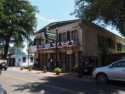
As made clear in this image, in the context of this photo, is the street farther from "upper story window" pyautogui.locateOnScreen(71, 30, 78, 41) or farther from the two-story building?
"upper story window" pyautogui.locateOnScreen(71, 30, 78, 41)

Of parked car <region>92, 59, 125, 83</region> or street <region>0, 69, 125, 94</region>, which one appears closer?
street <region>0, 69, 125, 94</region>

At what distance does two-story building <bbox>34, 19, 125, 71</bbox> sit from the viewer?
32.5 meters

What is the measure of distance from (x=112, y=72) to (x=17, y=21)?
3844 cm

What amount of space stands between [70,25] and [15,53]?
30.3 metres

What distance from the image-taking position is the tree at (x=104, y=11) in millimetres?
20547

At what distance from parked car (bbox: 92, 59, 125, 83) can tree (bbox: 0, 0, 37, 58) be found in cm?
3656

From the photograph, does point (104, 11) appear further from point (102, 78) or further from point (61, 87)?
point (61, 87)

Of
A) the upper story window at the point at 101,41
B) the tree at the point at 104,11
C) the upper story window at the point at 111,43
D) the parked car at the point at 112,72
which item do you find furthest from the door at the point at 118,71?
the upper story window at the point at 111,43

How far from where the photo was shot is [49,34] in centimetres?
3394

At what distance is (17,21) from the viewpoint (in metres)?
53.3

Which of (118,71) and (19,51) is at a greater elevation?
(19,51)

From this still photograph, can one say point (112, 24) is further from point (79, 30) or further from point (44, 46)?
point (44, 46)

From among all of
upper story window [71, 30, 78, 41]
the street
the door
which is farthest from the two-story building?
the street

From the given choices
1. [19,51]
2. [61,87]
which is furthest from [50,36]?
[19,51]
